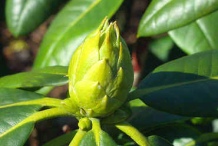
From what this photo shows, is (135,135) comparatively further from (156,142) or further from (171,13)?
(171,13)

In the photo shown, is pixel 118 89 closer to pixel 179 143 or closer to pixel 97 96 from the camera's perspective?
pixel 97 96

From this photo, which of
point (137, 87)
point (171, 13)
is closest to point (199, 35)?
point (171, 13)

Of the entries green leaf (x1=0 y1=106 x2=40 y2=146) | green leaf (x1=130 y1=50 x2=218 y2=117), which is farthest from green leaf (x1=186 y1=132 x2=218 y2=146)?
green leaf (x1=0 y1=106 x2=40 y2=146)

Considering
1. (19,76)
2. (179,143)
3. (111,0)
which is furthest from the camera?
(111,0)

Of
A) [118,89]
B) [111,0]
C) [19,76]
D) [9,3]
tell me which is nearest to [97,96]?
[118,89]

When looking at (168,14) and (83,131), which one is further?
(168,14)

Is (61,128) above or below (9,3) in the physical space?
below

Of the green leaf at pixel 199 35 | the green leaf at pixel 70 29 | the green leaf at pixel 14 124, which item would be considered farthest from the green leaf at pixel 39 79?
the green leaf at pixel 199 35
